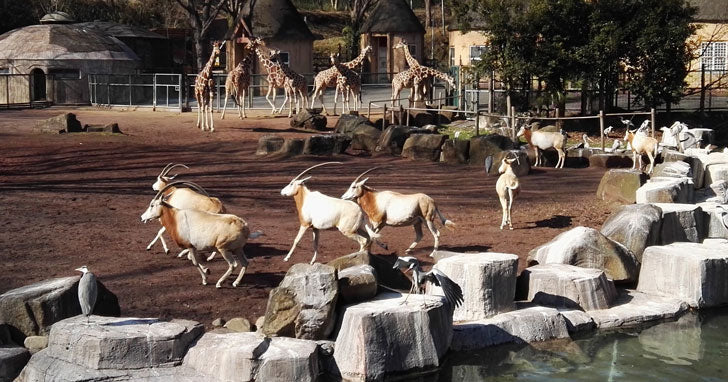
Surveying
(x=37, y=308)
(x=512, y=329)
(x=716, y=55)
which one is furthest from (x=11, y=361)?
(x=716, y=55)

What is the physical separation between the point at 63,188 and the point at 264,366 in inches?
383

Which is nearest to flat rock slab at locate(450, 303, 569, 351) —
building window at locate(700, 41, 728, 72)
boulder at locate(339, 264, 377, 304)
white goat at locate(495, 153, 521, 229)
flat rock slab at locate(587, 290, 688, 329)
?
flat rock slab at locate(587, 290, 688, 329)

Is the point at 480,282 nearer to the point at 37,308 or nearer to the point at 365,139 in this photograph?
the point at 37,308

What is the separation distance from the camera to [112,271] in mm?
11281

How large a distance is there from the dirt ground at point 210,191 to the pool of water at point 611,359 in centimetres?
221

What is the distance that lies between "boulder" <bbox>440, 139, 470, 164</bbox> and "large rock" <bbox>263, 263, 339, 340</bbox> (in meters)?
12.3

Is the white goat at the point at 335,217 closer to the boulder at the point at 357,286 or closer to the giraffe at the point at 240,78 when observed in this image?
the boulder at the point at 357,286

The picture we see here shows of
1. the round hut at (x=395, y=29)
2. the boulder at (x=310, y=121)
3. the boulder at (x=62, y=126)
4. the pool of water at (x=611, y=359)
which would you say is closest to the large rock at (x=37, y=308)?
the pool of water at (x=611, y=359)

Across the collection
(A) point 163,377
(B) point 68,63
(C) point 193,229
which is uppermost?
(B) point 68,63

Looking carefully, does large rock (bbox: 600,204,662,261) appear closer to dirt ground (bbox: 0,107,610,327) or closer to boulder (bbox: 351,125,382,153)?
dirt ground (bbox: 0,107,610,327)

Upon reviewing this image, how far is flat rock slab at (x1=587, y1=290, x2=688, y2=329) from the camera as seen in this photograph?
10.7m

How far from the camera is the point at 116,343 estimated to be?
27.3ft

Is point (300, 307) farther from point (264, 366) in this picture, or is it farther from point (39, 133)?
point (39, 133)

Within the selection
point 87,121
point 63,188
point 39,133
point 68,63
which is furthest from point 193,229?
point 68,63
